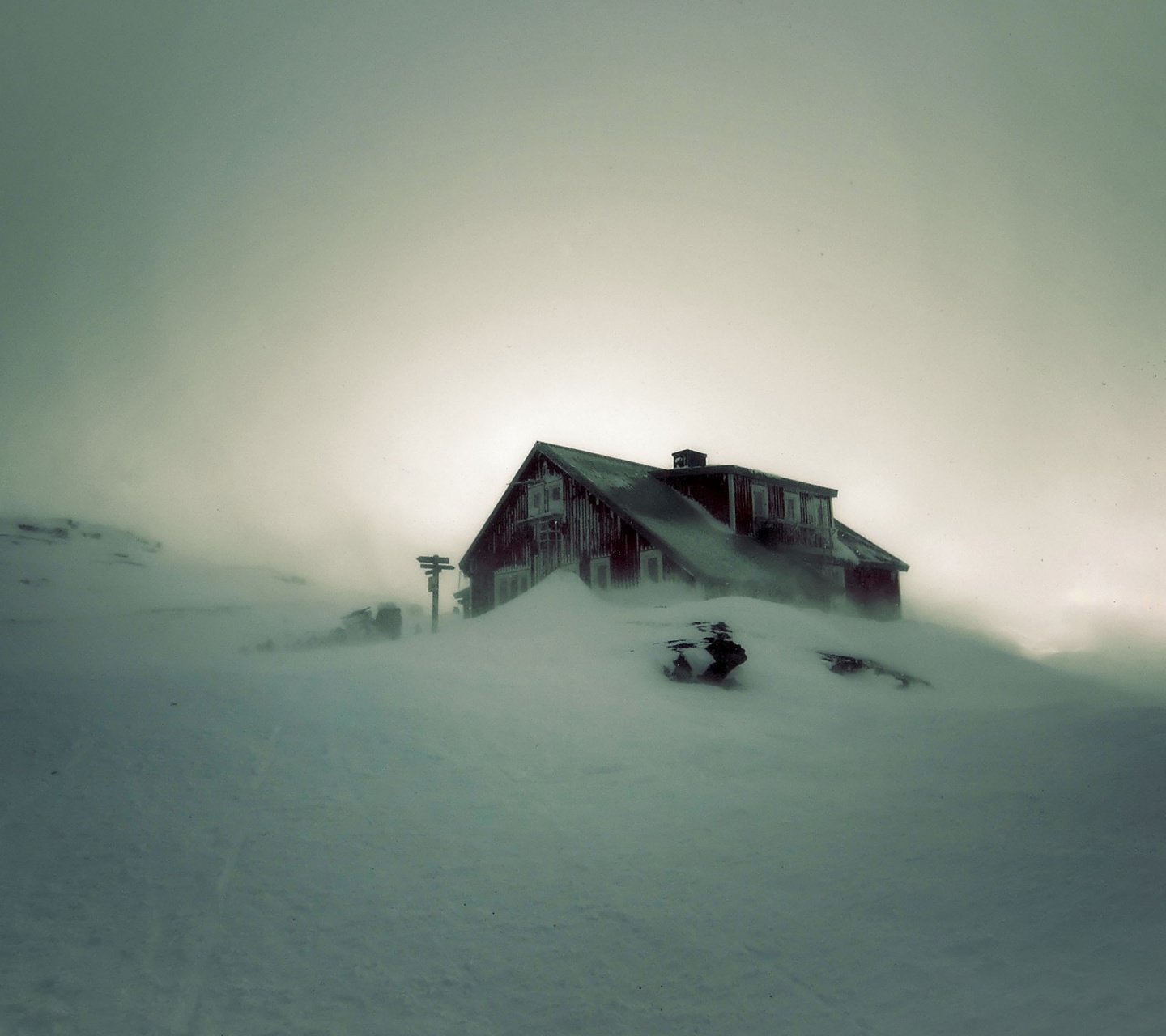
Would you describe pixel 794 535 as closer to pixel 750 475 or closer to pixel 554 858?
pixel 750 475

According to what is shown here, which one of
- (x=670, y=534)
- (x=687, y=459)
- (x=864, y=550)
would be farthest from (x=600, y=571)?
(x=864, y=550)

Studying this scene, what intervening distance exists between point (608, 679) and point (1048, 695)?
1367cm

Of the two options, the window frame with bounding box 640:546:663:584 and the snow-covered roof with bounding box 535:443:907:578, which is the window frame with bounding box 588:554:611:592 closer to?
the window frame with bounding box 640:546:663:584

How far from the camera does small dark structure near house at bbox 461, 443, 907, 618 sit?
28.0 m

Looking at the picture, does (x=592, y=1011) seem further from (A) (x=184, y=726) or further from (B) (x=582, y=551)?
(B) (x=582, y=551)

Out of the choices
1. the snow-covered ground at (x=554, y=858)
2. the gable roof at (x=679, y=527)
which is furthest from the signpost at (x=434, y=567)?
the snow-covered ground at (x=554, y=858)

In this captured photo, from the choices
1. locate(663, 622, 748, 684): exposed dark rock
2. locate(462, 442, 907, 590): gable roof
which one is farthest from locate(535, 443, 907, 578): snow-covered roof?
locate(663, 622, 748, 684): exposed dark rock

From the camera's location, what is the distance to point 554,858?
8.53 m

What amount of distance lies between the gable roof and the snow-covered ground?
1072cm

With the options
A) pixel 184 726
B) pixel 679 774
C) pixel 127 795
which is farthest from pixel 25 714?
pixel 679 774

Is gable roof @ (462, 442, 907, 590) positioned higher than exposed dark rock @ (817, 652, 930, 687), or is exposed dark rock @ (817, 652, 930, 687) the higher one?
gable roof @ (462, 442, 907, 590)

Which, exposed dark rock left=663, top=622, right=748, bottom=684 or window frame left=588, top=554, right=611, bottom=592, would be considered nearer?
exposed dark rock left=663, top=622, right=748, bottom=684

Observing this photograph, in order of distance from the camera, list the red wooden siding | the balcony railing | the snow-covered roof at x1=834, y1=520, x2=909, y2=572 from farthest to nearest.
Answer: the snow-covered roof at x1=834, y1=520, x2=909, y2=572
the balcony railing
the red wooden siding

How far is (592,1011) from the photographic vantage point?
19.9 feet
